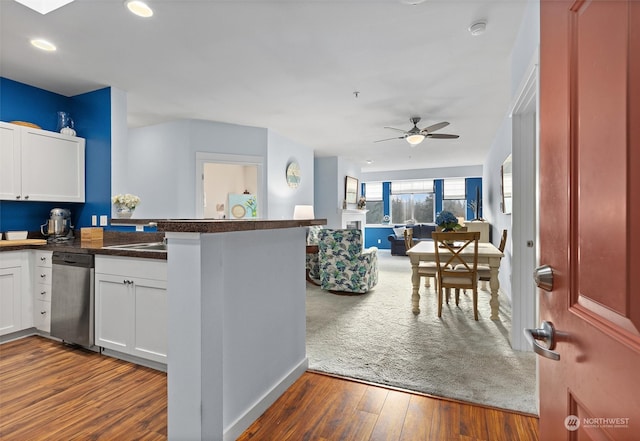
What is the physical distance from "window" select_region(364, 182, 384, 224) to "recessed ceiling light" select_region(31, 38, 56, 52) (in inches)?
352

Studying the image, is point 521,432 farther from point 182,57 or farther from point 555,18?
point 182,57

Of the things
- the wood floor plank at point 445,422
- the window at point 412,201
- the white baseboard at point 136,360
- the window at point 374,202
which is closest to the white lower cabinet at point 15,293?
the white baseboard at point 136,360

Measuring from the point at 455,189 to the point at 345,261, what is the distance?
21.9 feet

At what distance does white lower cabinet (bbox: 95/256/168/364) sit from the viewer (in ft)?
7.09

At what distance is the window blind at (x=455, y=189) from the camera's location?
955 centimetres

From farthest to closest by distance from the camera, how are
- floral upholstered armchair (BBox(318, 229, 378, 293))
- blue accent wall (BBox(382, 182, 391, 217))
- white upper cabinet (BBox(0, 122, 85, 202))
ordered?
blue accent wall (BBox(382, 182, 391, 217))
floral upholstered armchair (BBox(318, 229, 378, 293))
white upper cabinet (BBox(0, 122, 85, 202))

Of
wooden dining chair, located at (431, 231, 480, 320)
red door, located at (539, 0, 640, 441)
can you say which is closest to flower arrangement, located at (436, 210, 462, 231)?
wooden dining chair, located at (431, 231, 480, 320)

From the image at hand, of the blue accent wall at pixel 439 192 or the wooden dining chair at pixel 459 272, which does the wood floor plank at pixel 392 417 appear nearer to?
the wooden dining chair at pixel 459 272

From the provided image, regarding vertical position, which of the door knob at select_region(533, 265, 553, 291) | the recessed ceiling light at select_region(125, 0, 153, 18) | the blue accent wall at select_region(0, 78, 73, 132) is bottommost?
the door knob at select_region(533, 265, 553, 291)

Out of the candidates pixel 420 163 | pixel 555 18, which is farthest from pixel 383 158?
pixel 555 18

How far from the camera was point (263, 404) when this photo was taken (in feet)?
5.82

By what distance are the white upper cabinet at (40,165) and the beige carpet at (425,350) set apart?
3050 millimetres

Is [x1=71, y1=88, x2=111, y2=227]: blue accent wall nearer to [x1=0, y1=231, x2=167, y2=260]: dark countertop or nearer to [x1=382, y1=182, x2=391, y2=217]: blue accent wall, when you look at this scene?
[x1=0, y1=231, x2=167, y2=260]: dark countertop

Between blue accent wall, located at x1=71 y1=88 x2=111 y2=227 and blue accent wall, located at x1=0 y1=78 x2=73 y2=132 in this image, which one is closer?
blue accent wall, located at x1=0 y1=78 x2=73 y2=132
